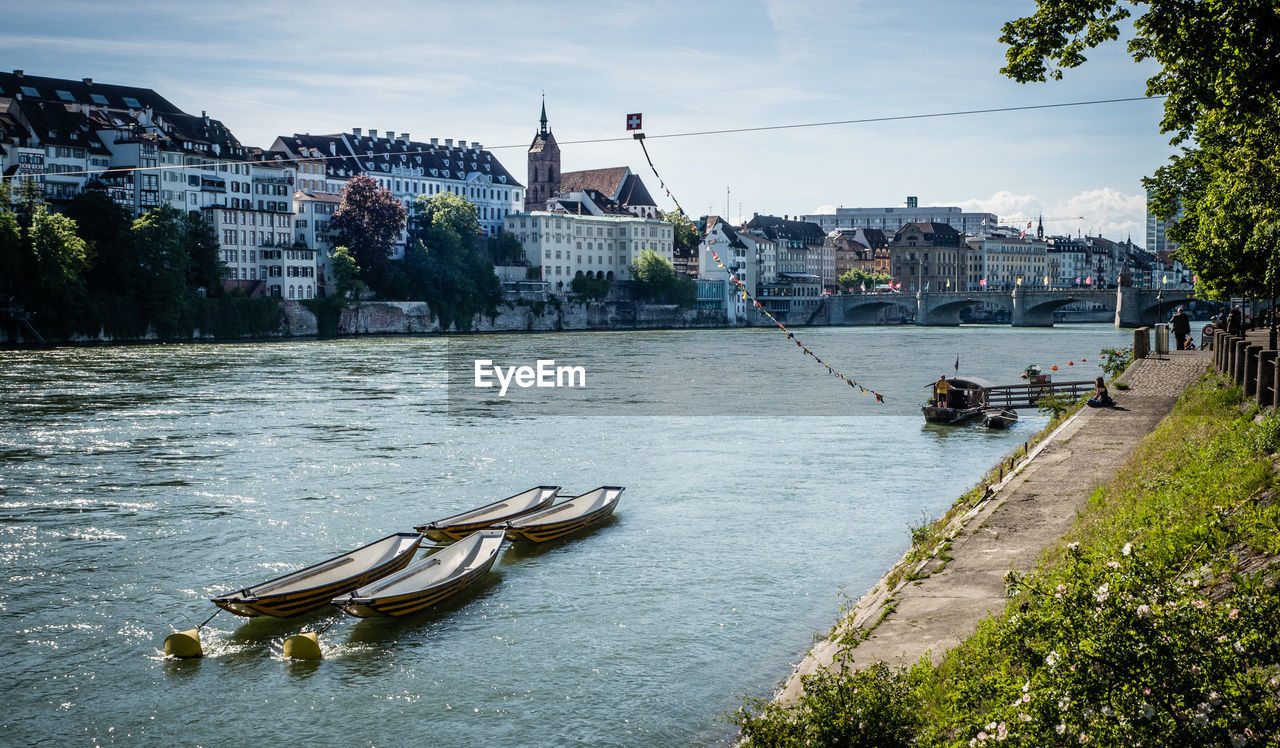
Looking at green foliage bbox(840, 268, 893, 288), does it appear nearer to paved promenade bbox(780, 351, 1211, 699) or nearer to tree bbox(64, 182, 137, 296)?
tree bbox(64, 182, 137, 296)

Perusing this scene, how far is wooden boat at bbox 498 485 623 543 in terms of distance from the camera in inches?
729

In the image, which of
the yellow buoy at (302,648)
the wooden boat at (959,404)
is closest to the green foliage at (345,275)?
the wooden boat at (959,404)

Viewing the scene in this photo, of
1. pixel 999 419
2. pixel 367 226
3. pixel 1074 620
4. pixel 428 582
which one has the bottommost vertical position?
pixel 428 582

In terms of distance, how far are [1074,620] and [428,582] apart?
33.4 ft

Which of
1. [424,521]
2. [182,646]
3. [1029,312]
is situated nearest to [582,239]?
[1029,312]

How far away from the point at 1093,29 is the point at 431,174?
12196 cm

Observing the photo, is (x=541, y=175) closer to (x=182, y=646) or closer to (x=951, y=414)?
(x=951, y=414)

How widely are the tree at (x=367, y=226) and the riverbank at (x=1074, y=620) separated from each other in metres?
87.7

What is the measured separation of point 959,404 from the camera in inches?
1353

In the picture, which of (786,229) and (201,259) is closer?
(201,259)

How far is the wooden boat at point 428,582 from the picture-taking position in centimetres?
1419

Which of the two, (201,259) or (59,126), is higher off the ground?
(59,126)

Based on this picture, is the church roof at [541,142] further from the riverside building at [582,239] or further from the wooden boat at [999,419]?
the wooden boat at [999,419]

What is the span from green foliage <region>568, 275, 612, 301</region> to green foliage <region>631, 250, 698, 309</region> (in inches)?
146
